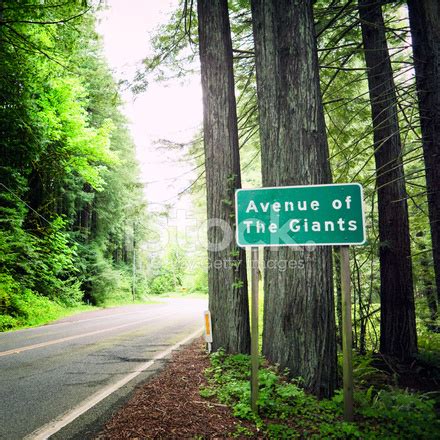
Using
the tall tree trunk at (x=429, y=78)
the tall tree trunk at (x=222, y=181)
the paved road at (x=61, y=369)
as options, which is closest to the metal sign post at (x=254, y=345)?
the tall tree trunk at (x=222, y=181)

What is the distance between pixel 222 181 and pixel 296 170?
168 centimetres

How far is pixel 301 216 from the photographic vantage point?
3.37 m

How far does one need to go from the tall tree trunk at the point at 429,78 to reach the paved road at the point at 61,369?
18.8 ft

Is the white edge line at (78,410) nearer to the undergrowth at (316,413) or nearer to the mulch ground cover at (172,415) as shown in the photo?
the mulch ground cover at (172,415)

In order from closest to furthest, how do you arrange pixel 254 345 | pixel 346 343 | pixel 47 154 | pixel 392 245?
pixel 346 343, pixel 254 345, pixel 392 245, pixel 47 154

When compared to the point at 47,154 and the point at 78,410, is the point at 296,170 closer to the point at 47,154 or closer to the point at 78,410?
the point at 78,410

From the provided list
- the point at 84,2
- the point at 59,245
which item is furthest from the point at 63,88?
the point at 84,2

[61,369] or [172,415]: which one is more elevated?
[172,415]

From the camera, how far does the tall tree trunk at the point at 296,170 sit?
12.3ft

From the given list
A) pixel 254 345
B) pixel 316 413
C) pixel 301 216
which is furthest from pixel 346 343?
pixel 301 216

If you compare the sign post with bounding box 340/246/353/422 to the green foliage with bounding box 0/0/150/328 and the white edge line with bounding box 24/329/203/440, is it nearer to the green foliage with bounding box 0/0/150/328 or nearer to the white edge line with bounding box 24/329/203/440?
the white edge line with bounding box 24/329/203/440

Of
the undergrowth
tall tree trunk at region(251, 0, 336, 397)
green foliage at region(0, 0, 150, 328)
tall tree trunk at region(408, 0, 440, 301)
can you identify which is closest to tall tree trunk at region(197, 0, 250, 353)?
tall tree trunk at region(251, 0, 336, 397)

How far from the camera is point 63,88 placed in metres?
14.6

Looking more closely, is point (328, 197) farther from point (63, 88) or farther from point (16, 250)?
point (63, 88)
